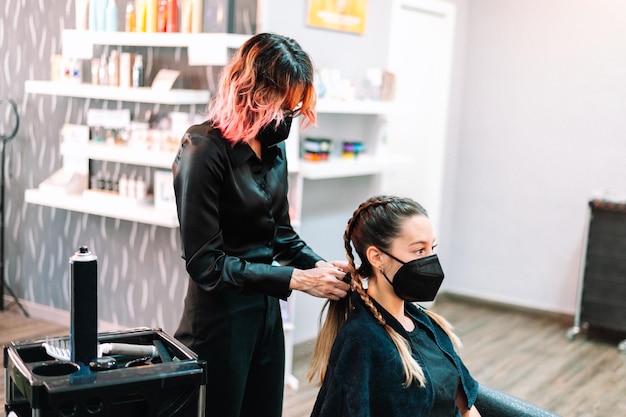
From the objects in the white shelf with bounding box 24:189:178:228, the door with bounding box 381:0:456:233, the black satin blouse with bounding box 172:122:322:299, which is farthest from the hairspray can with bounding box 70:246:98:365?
the door with bounding box 381:0:456:233

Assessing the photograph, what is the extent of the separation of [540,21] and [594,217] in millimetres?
1376

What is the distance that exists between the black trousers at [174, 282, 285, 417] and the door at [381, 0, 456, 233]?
283 cm

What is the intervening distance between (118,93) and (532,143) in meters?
2.90

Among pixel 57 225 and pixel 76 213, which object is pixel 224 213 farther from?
pixel 57 225

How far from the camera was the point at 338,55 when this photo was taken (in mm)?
4211

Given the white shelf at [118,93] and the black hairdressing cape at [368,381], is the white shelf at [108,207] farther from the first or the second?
the black hairdressing cape at [368,381]

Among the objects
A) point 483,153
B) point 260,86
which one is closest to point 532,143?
point 483,153

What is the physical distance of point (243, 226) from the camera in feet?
6.29

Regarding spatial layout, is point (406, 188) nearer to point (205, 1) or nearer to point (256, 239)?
point (205, 1)

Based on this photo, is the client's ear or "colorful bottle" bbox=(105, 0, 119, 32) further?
"colorful bottle" bbox=(105, 0, 119, 32)

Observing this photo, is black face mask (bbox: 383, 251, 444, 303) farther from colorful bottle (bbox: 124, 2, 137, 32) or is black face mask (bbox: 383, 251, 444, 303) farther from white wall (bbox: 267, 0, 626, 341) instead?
white wall (bbox: 267, 0, 626, 341)

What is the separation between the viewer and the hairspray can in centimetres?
152

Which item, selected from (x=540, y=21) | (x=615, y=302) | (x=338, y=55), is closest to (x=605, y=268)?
(x=615, y=302)

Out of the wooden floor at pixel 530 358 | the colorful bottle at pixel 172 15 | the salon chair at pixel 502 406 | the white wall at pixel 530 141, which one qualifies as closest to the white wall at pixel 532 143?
the white wall at pixel 530 141
